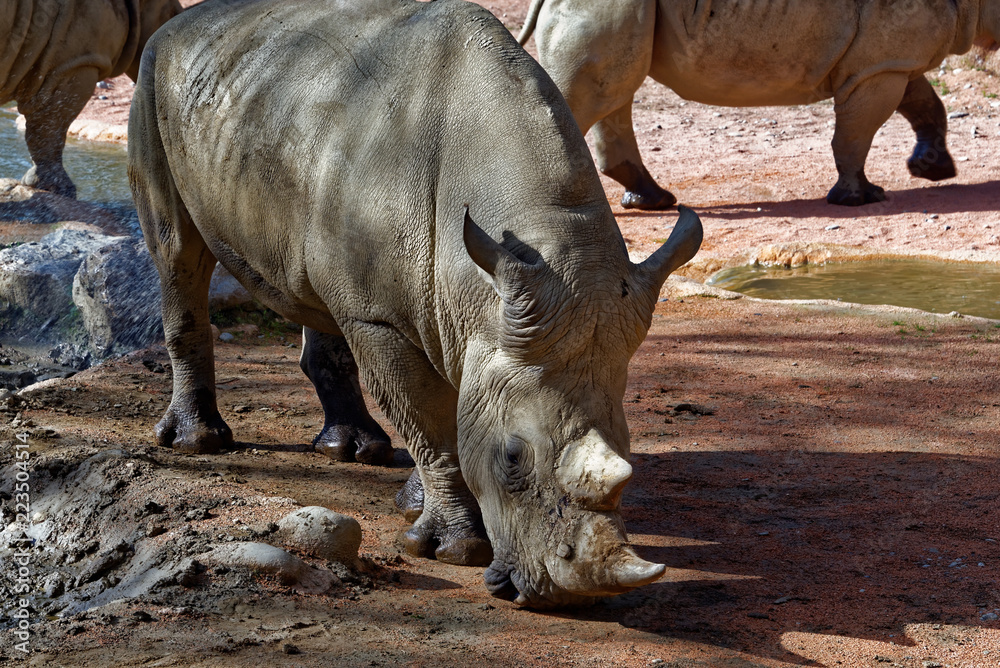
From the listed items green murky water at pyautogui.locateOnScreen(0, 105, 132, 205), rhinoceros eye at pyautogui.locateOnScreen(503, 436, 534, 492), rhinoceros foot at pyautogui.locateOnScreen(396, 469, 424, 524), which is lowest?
green murky water at pyautogui.locateOnScreen(0, 105, 132, 205)

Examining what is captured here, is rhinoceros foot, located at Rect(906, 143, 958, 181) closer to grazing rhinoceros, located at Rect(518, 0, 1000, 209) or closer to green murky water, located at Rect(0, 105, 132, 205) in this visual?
grazing rhinoceros, located at Rect(518, 0, 1000, 209)

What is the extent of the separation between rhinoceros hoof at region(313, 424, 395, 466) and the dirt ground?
0.08 metres

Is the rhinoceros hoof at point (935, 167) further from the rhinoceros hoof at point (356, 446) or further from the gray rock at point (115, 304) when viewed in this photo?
the rhinoceros hoof at point (356, 446)

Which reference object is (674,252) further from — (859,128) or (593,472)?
(859,128)

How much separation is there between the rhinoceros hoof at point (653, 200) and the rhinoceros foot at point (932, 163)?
261 cm

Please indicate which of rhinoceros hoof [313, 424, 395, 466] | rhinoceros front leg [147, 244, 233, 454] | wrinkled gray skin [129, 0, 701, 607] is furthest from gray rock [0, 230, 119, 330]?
rhinoceros hoof [313, 424, 395, 466]

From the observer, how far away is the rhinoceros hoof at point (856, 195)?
11.1 meters

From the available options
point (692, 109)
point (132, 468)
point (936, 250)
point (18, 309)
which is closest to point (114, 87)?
point (692, 109)

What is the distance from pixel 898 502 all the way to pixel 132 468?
332 centimetres

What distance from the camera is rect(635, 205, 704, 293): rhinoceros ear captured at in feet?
12.6

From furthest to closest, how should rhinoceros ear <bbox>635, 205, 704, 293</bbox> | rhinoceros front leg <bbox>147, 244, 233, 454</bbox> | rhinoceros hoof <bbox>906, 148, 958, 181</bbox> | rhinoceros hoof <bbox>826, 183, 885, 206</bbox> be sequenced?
rhinoceros hoof <bbox>906, 148, 958, 181</bbox> < rhinoceros hoof <bbox>826, 183, 885, 206</bbox> < rhinoceros front leg <bbox>147, 244, 233, 454</bbox> < rhinoceros ear <bbox>635, 205, 704, 293</bbox>

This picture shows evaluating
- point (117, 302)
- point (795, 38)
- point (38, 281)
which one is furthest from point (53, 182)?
point (795, 38)

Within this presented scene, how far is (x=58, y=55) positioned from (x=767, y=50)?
6695 millimetres

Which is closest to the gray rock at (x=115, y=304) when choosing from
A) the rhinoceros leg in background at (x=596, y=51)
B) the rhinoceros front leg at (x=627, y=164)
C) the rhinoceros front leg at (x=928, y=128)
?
the rhinoceros leg in background at (x=596, y=51)
